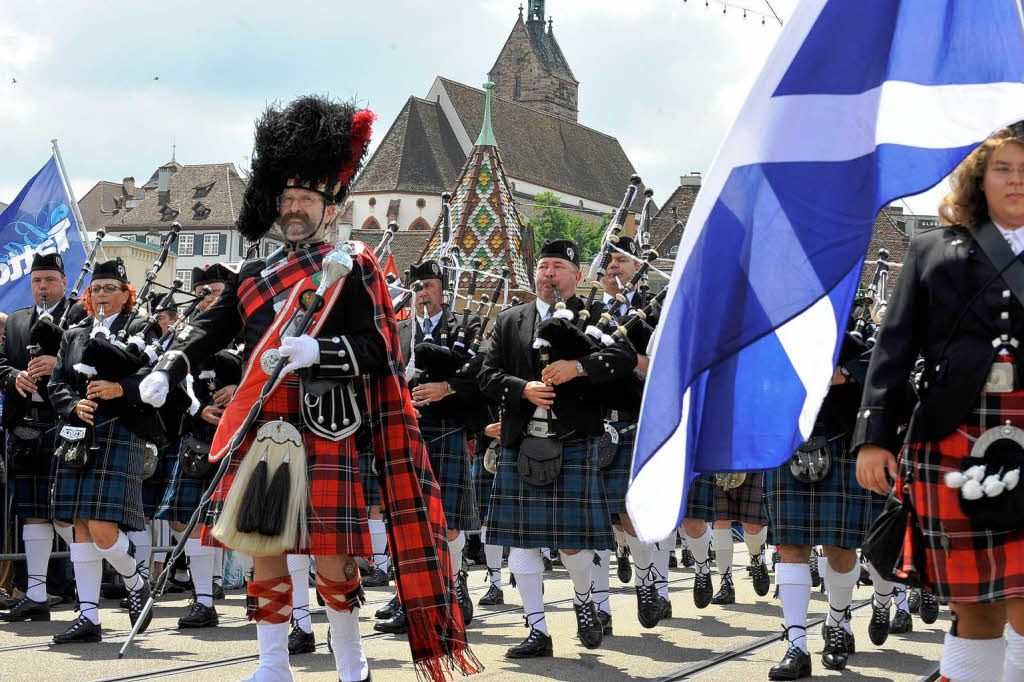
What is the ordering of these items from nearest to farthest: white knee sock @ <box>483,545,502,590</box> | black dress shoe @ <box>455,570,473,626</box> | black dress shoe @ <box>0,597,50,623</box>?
black dress shoe @ <box>455,570,473,626</box> < black dress shoe @ <box>0,597,50,623</box> < white knee sock @ <box>483,545,502,590</box>

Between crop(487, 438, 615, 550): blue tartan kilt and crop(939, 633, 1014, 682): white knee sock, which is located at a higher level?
crop(487, 438, 615, 550): blue tartan kilt

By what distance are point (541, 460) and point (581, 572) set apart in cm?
60

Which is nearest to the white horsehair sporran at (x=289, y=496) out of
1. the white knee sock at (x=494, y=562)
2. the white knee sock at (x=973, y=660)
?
the white knee sock at (x=973, y=660)

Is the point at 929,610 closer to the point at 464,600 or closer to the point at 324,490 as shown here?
the point at 464,600

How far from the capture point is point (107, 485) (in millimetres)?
7414

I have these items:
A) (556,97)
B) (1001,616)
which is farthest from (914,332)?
(556,97)

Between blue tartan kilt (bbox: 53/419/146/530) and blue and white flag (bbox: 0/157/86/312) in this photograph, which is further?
blue and white flag (bbox: 0/157/86/312)

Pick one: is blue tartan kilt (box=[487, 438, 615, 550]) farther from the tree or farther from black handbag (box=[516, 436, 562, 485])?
the tree

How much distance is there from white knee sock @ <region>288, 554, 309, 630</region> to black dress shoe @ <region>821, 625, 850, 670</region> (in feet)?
8.10

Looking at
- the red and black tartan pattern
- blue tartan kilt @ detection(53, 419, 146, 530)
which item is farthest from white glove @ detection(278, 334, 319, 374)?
blue tartan kilt @ detection(53, 419, 146, 530)

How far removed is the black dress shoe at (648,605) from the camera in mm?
7680

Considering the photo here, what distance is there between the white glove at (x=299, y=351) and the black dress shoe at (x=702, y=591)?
177 inches

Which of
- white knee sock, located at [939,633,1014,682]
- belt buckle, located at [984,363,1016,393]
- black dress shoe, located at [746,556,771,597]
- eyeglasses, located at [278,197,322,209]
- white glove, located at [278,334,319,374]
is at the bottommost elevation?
black dress shoe, located at [746,556,771,597]

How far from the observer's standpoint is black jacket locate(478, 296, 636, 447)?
6.86m
